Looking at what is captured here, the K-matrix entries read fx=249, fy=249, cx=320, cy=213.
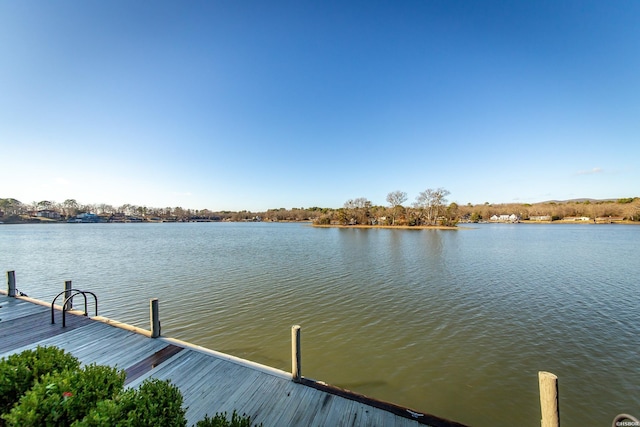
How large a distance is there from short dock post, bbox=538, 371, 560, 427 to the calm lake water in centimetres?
211

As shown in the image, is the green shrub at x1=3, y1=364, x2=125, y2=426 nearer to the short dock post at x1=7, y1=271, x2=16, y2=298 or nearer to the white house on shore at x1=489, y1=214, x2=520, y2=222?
the short dock post at x1=7, y1=271, x2=16, y2=298

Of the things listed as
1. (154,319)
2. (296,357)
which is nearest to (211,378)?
(296,357)

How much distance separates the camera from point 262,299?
36.2ft

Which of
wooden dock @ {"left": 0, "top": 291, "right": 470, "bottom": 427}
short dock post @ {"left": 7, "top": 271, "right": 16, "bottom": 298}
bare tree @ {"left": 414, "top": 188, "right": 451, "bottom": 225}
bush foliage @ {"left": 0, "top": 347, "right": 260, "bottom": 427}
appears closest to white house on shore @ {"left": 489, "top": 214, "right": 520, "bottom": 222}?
bare tree @ {"left": 414, "top": 188, "right": 451, "bottom": 225}

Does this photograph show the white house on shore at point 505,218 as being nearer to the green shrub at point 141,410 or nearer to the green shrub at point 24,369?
the green shrub at point 141,410

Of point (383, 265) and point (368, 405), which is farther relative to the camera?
point (383, 265)

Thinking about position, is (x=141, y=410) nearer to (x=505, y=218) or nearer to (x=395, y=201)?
(x=395, y=201)

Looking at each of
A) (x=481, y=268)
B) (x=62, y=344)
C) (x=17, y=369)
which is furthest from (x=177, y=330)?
(x=481, y=268)

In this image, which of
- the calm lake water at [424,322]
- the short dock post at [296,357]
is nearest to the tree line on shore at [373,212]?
the calm lake water at [424,322]

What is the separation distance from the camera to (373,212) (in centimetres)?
7869

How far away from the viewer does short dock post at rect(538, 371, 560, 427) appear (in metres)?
2.98

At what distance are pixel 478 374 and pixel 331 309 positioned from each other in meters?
5.15

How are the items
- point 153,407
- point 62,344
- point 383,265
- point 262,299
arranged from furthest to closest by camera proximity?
point 383,265, point 262,299, point 62,344, point 153,407

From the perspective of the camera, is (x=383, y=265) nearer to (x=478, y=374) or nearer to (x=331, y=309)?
(x=331, y=309)
